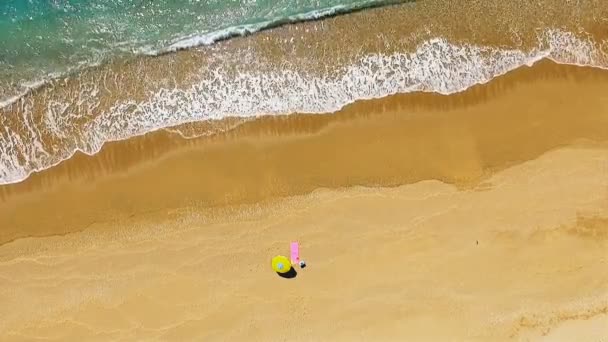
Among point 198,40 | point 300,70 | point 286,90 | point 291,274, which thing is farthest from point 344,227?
point 198,40

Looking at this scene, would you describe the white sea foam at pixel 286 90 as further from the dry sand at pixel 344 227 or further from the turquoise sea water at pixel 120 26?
the turquoise sea water at pixel 120 26

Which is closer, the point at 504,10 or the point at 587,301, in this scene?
the point at 587,301

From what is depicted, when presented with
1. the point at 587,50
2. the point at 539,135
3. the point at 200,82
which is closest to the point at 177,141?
the point at 200,82

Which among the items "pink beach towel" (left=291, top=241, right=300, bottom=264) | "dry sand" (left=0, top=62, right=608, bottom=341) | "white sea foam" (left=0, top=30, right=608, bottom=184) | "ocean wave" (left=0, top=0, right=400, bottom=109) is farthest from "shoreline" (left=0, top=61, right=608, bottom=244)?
"ocean wave" (left=0, top=0, right=400, bottom=109)

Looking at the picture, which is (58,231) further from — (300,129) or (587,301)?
(587,301)

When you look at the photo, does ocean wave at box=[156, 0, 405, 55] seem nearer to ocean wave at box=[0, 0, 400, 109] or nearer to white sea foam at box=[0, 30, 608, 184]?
ocean wave at box=[0, 0, 400, 109]
